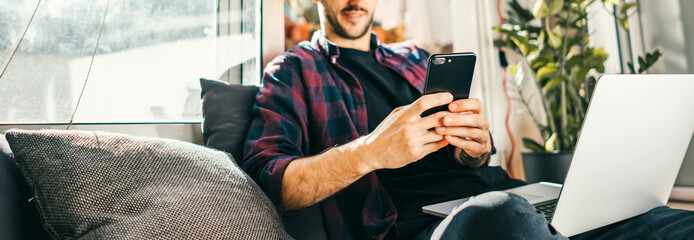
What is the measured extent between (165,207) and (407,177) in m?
0.61

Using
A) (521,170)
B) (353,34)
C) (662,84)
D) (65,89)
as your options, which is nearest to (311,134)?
(353,34)

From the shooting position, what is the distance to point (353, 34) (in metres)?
1.27

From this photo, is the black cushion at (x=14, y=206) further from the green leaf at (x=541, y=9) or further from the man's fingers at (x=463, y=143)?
the green leaf at (x=541, y=9)

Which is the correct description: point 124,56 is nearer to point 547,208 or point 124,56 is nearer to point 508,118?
point 547,208

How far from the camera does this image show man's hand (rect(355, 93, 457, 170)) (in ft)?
2.20

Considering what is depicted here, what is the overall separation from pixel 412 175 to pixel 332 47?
450 mm

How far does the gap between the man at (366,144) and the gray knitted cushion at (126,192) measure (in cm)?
19

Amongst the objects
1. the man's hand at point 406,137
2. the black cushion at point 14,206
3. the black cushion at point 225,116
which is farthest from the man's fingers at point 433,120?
the black cushion at point 14,206

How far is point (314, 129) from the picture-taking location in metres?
1.00

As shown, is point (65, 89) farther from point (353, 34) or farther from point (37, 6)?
point (353, 34)

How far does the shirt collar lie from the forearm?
0.42 metres

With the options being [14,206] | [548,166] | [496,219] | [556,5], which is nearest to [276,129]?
[14,206]

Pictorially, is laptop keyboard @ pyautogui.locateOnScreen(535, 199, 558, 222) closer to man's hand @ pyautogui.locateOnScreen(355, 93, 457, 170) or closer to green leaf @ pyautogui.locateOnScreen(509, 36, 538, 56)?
man's hand @ pyautogui.locateOnScreen(355, 93, 457, 170)

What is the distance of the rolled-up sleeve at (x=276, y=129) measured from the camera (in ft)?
2.58
